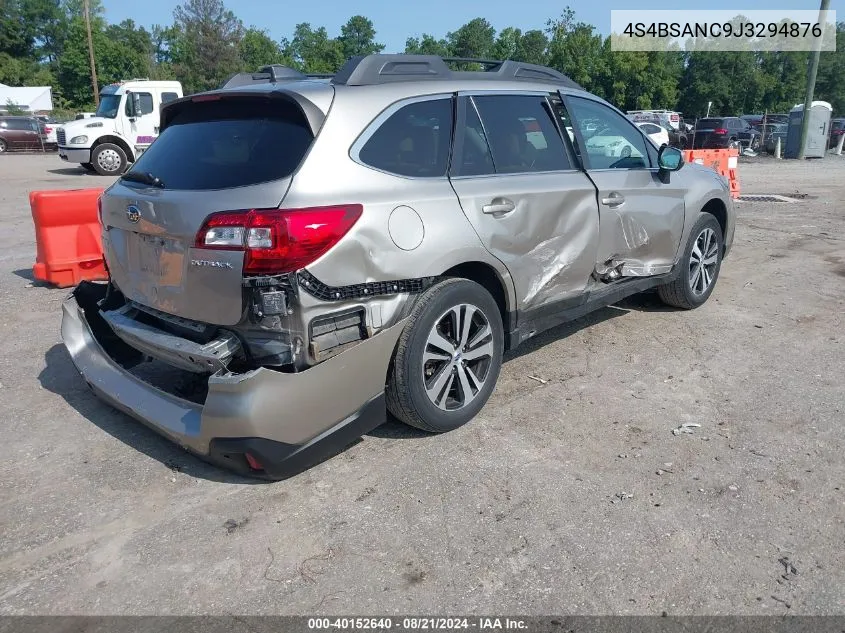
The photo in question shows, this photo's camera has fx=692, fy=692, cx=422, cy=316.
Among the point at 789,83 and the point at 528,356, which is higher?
the point at 789,83

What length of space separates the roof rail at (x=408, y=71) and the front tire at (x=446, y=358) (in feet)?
3.68

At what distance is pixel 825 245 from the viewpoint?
28.3 feet

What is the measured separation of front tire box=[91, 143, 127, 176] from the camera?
19.3m

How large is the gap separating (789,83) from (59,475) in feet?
244

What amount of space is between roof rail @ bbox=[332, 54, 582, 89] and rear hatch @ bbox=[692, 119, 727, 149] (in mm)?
26696

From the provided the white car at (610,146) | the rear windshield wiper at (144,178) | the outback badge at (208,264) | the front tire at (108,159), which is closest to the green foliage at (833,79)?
the front tire at (108,159)

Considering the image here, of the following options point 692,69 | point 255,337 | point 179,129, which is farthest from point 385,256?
point 692,69

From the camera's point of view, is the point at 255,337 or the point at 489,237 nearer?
the point at 255,337

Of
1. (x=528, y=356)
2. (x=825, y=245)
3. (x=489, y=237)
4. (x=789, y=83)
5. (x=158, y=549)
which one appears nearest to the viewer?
(x=158, y=549)

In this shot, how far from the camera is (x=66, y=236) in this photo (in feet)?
22.0

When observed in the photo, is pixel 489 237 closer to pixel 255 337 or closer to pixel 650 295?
pixel 255 337

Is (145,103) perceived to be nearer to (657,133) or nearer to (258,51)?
(657,133)

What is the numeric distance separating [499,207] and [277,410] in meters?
1.66

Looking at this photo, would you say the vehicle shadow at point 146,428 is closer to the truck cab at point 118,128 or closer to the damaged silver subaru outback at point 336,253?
the damaged silver subaru outback at point 336,253
